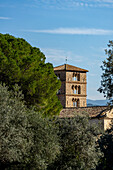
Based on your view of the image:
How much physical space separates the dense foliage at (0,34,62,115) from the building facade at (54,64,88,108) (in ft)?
103

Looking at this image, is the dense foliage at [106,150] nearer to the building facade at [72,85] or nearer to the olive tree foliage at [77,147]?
the olive tree foliage at [77,147]

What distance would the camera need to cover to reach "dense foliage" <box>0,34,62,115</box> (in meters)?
24.6

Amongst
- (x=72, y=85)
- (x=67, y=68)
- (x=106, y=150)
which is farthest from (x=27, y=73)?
(x=72, y=85)

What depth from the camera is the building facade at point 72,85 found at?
195 feet

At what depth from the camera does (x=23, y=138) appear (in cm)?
1723

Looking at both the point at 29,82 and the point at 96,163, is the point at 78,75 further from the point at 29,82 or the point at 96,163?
the point at 96,163

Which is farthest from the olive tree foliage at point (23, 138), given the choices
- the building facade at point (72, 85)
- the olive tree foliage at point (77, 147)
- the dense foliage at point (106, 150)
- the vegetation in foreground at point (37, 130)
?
the building facade at point (72, 85)

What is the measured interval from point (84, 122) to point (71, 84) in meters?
40.5

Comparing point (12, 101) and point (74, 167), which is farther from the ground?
point (12, 101)

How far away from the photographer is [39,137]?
1811cm

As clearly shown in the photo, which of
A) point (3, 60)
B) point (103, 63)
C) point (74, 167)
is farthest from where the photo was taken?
point (3, 60)

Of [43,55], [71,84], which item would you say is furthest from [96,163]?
[71,84]

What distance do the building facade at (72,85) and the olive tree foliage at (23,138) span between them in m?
40.3

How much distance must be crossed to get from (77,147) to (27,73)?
301 inches
